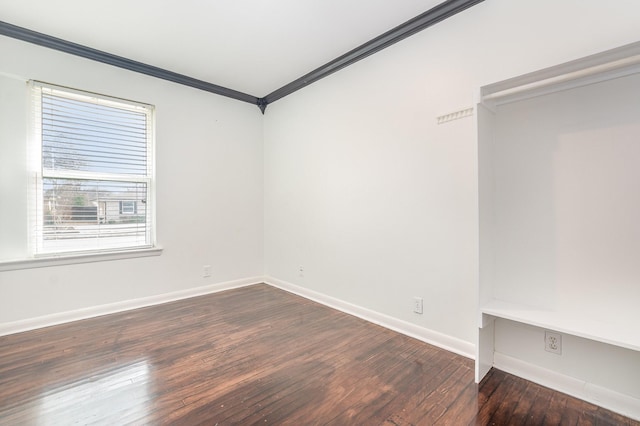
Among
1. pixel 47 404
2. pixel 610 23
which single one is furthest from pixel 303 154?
pixel 47 404

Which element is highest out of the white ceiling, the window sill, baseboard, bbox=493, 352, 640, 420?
the white ceiling

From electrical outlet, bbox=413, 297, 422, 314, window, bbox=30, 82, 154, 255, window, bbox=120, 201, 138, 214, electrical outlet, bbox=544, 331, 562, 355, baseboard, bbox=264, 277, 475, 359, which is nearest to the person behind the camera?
electrical outlet, bbox=544, 331, 562, 355

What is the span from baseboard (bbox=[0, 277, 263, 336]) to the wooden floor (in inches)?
4.6

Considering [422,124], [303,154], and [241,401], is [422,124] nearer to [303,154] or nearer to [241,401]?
[303,154]

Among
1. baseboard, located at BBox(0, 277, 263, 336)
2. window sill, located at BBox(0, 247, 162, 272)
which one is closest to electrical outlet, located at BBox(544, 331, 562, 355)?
baseboard, located at BBox(0, 277, 263, 336)

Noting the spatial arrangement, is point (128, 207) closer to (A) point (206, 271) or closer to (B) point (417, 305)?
(A) point (206, 271)

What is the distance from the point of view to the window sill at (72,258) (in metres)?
2.57

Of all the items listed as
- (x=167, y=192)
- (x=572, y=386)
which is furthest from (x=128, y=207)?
(x=572, y=386)

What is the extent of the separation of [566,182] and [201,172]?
362cm

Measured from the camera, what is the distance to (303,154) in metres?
3.66

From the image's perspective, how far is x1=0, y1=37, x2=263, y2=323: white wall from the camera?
257 cm

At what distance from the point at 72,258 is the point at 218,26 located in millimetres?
2616

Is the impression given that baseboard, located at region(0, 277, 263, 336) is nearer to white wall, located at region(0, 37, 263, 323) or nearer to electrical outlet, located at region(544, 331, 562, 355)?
white wall, located at region(0, 37, 263, 323)

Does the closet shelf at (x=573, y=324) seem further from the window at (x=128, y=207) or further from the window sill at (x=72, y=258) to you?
the window at (x=128, y=207)
